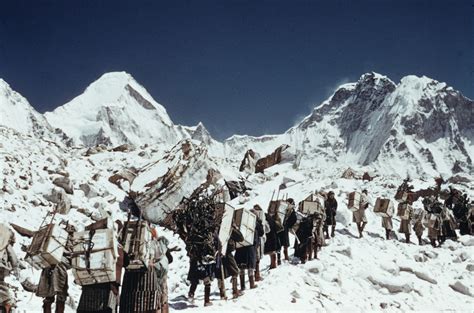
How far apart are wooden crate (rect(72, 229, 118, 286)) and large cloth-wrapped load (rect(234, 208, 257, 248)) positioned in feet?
12.1

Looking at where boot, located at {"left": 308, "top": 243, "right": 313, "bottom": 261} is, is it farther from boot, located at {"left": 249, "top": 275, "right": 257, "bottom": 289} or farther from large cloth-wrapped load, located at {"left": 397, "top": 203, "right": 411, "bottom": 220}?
large cloth-wrapped load, located at {"left": 397, "top": 203, "right": 411, "bottom": 220}

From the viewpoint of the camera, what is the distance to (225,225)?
9.43 metres

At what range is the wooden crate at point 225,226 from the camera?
9256 mm

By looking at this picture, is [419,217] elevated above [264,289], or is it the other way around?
[419,217]

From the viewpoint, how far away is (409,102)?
168000 mm

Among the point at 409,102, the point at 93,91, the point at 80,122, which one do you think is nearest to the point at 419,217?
the point at 80,122

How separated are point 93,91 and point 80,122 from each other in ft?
73.8

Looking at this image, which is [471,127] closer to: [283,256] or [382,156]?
[382,156]

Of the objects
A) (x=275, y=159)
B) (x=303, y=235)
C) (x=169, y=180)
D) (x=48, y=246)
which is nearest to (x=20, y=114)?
(x=275, y=159)

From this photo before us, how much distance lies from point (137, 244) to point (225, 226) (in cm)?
276

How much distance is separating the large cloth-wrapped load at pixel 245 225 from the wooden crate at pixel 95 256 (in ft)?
12.1

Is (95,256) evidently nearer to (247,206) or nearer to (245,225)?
(245,225)

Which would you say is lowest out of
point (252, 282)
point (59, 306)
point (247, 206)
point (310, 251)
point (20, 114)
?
point (59, 306)

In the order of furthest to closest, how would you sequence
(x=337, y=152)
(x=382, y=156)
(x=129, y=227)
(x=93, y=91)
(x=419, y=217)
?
1. (x=337, y=152)
2. (x=382, y=156)
3. (x=93, y=91)
4. (x=419, y=217)
5. (x=129, y=227)
